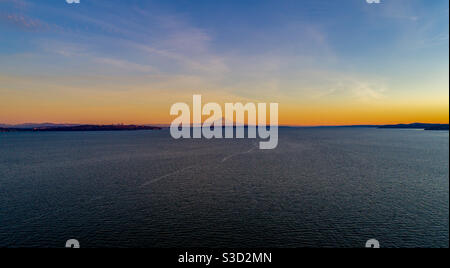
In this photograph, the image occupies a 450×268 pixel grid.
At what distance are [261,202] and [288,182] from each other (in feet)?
38.2

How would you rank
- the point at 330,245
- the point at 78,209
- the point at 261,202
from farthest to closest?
the point at 261,202 < the point at 78,209 < the point at 330,245

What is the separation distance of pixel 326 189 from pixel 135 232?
29613 millimetres

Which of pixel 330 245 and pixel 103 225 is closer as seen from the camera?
pixel 330 245

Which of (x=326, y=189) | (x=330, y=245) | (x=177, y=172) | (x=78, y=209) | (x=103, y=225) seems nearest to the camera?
(x=330, y=245)

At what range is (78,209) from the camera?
29641 millimetres
